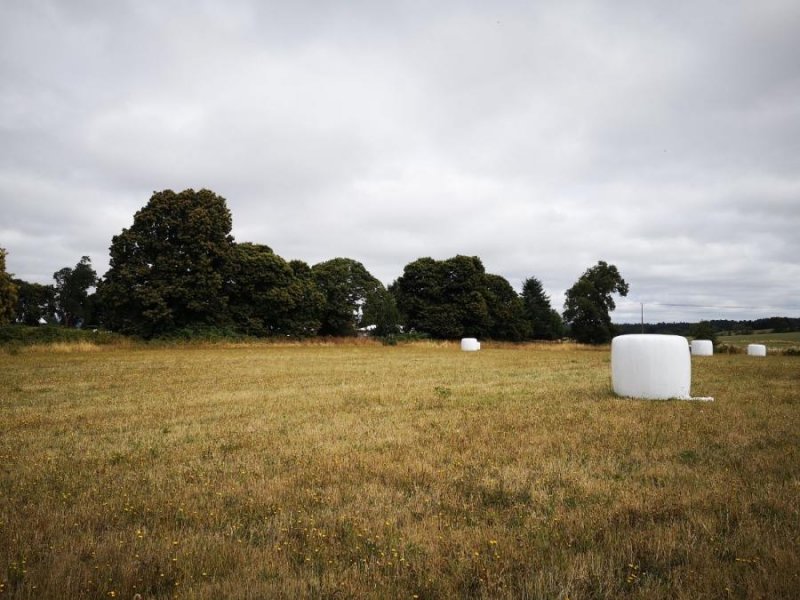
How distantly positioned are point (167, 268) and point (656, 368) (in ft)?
126

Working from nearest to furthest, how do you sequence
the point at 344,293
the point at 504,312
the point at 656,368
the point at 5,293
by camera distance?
1. the point at 656,368
2. the point at 5,293
3. the point at 344,293
4. the point at 504,312

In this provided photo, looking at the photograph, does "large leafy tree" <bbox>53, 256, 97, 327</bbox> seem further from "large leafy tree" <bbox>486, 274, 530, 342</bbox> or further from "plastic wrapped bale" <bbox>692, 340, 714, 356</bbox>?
"plastic wrapped bale" <bbox>692, 340, 714, 356</bbox>

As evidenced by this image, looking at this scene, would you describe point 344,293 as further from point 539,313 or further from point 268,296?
point 539,313

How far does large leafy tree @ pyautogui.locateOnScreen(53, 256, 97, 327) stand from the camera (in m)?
89.8

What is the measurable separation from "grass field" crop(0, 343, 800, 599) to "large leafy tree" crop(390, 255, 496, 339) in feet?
168

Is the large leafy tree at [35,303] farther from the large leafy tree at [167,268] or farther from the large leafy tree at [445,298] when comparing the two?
the large leafy tree at [445,298]

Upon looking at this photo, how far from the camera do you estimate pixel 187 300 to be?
40.9 meters

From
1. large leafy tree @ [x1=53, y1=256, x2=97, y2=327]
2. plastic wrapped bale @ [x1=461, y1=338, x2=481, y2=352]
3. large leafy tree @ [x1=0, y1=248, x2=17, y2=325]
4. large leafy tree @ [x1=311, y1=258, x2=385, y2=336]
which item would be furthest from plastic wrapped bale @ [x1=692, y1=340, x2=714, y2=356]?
large leafy tree @ [x1=53, y1=256, x2=97, y2=327]

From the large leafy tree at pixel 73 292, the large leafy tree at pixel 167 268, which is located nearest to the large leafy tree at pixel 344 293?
the large leafy tree at pixel 167 268

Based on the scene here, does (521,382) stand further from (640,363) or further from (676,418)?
(676,418)

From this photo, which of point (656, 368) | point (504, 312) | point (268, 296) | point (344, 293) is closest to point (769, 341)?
point (504, 312)

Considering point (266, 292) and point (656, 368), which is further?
point (266, 292)

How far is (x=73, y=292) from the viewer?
90.8 meters

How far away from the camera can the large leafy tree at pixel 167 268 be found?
39000 mm
